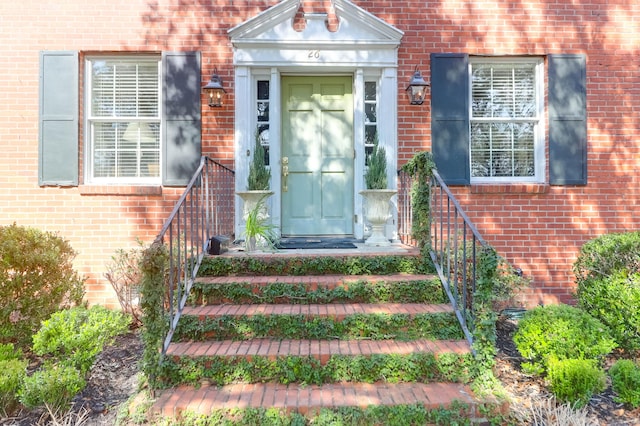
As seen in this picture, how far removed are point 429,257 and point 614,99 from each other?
3465 mm

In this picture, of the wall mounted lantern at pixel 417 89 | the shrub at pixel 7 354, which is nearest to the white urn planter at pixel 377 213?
the wall mounted lantern at pixel 417 89

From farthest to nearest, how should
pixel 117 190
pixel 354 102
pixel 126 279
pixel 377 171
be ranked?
pixel 354 102
pixel 117 190
pixel 377 171
pixel 126 279

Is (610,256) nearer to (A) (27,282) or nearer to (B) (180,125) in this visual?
(B) (180,125)

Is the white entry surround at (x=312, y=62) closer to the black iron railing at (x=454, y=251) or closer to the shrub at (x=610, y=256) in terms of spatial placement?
the black iron railing at (x=454, y=251)

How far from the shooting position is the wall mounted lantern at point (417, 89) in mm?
4613

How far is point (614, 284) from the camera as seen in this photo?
11.4 ft

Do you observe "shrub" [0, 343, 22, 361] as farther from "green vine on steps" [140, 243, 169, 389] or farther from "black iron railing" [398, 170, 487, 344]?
"black iron railing" [398, 170, 487, 344]

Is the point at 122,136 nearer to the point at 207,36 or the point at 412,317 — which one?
the point at 207,36

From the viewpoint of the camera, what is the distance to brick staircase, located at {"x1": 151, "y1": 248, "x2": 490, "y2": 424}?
2.52m

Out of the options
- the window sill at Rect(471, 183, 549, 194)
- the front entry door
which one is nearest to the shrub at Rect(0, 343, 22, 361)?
the front entry door

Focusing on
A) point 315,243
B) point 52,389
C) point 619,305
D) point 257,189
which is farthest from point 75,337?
point 619,305

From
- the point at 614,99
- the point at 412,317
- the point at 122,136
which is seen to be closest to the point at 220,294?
the point at 412,317

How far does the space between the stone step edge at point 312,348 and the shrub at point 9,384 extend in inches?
38.6

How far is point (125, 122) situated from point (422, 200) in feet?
12.3
